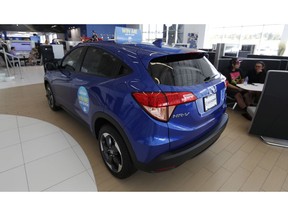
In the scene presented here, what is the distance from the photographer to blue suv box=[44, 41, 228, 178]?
128 centimetres

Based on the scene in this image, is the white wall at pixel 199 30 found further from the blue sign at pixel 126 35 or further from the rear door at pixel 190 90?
the rear door at pixel 190 90

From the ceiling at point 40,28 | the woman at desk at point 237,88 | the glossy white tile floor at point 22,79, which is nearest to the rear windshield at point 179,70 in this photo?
the woman at desk at point 237,88

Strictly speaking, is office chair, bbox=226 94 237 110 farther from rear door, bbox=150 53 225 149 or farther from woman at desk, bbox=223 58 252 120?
rear door, bbox=150 53 225 149

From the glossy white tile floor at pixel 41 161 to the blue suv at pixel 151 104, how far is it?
1.29 ft

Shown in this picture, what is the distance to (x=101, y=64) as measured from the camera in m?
1.79

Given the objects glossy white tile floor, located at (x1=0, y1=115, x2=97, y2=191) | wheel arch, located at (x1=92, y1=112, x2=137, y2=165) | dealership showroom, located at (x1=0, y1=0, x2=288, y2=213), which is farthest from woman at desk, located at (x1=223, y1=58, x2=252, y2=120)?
glossy white tile floor, located at (x1=0, y1=115, x2=97, y2=191)

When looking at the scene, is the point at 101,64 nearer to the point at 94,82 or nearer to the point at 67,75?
the point at 94,82

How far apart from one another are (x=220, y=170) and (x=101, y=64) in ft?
5.63

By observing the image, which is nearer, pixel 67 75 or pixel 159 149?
pixel 159 149

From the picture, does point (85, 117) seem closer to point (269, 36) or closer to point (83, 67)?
point (83, 67)

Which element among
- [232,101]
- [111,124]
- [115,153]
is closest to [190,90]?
[111,124]

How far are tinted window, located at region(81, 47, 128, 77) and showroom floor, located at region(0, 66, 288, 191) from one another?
1018 mm

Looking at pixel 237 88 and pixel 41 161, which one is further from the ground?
pixel 237 88

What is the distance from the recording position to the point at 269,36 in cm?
1099
